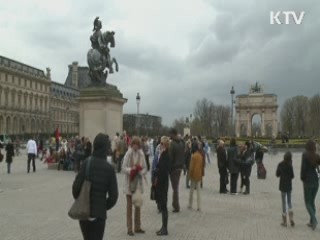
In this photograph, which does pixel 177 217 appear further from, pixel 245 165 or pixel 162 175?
pixel 245 165

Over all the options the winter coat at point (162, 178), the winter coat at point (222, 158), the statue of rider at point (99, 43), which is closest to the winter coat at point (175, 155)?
the winter coat at point (162, 178)

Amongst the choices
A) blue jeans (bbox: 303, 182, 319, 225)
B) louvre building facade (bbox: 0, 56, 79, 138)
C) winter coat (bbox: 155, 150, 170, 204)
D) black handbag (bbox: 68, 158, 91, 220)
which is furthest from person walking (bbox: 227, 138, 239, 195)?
louvre building facade (bbox: 0, 56, 79, 138)

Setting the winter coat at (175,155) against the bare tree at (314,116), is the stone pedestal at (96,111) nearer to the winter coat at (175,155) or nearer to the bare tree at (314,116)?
the winter coat at (175,155)

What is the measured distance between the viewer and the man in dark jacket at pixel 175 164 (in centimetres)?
1375

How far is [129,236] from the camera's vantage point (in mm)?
10516

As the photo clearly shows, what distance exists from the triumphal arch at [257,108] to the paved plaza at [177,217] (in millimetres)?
129811

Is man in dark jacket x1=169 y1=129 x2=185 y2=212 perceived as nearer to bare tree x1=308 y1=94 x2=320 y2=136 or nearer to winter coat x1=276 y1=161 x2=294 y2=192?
winter coat x1=276 y1=161 x2=294 y2=192

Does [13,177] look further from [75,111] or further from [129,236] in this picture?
[75,111]

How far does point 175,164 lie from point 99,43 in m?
19.2

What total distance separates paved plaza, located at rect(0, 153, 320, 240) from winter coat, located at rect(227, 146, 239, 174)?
1058mm

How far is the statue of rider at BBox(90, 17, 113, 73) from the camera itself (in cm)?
3161

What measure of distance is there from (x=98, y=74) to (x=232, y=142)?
1400cm

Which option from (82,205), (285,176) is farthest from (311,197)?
(82,205)

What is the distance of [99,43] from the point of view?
31516 millimetres
